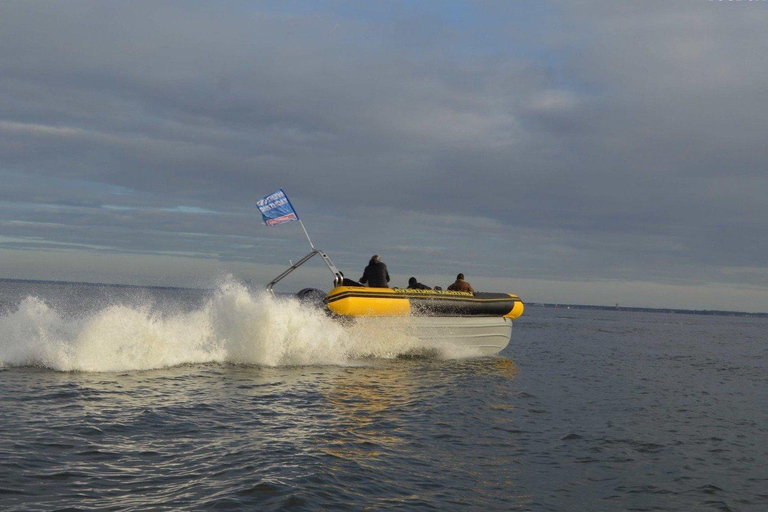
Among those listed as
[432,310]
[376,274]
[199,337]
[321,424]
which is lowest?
[321,424]

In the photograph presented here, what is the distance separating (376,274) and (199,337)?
459cm

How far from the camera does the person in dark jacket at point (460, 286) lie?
17.9 m

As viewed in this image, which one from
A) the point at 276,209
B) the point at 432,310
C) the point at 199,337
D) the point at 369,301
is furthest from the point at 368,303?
the point at 199,337

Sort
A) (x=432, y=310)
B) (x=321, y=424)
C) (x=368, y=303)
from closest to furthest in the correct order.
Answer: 1. (x=321, y=424)
2. (x=368, y=303)
3. (x=432, y=310)

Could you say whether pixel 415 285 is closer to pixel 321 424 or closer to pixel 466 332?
pixel 466 332

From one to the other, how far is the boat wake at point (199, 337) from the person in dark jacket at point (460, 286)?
2.38m

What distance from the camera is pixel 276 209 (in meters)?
16.0

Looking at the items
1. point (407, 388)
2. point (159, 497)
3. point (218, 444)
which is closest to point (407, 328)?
point (407, 388)

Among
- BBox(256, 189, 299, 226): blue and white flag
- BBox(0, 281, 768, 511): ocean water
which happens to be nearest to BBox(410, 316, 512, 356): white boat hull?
BBox(0, 281, 768, 511): ocean water

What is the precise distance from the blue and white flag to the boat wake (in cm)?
238

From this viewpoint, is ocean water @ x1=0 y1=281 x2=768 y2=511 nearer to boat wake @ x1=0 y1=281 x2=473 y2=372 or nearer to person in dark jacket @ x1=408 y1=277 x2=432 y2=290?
boat wake @ x1=0 y1=281 x2=473 y2=372

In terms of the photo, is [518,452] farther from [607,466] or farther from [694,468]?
[694,468]

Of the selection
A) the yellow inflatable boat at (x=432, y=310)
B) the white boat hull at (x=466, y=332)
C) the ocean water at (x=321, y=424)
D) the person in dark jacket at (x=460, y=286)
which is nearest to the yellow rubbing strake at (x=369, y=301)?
the yellow inflatable boat at (x=432, y=310)

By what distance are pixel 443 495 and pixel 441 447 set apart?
180cm
